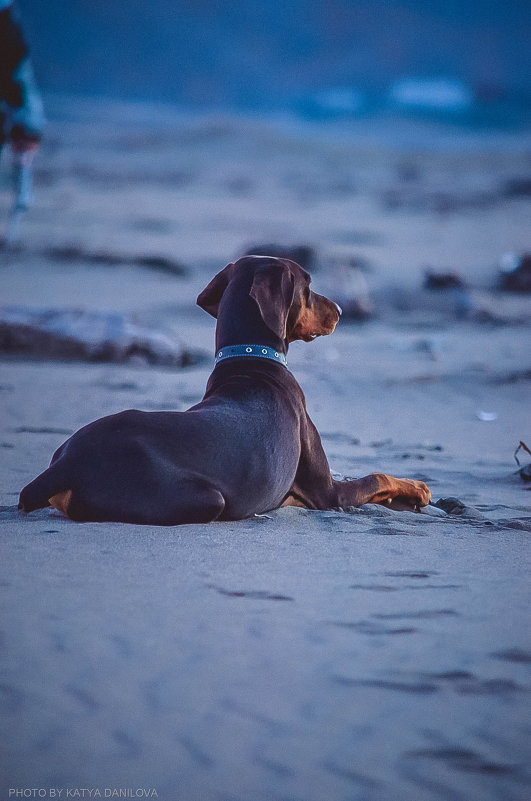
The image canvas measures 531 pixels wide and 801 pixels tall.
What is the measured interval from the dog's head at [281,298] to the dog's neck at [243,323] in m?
0.05

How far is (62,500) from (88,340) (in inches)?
215

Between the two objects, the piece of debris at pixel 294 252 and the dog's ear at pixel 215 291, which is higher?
the piece of debris at pixel 294 252

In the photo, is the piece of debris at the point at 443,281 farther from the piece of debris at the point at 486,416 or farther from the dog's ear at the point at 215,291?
the dog's ear at the point at 215,291

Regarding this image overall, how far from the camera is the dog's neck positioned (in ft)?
14.7

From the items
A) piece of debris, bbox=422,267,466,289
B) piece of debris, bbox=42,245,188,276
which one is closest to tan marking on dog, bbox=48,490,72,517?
piece of debris, bbox=422,267,466,289

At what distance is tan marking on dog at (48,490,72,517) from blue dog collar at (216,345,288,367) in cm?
111

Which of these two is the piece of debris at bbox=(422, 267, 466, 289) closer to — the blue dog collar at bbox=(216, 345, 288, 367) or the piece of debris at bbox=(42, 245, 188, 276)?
the piece of debris at bbox=(42, 245, 188, 276)

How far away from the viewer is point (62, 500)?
3.89 meters

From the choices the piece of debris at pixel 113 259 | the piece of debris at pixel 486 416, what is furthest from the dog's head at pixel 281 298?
the piece of debris at pixel 113 259

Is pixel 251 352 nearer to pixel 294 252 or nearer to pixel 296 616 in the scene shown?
pixel 296 616

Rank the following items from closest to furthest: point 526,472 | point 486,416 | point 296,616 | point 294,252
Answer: point 296,616
point 526,472
point 486,416
point 294,252

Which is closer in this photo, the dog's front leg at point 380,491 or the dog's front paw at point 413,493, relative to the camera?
the dog's front leg at point 380,491

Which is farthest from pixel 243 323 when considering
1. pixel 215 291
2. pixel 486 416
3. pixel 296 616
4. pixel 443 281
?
pixel 443 281

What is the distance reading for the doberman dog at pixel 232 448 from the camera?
3.79m
